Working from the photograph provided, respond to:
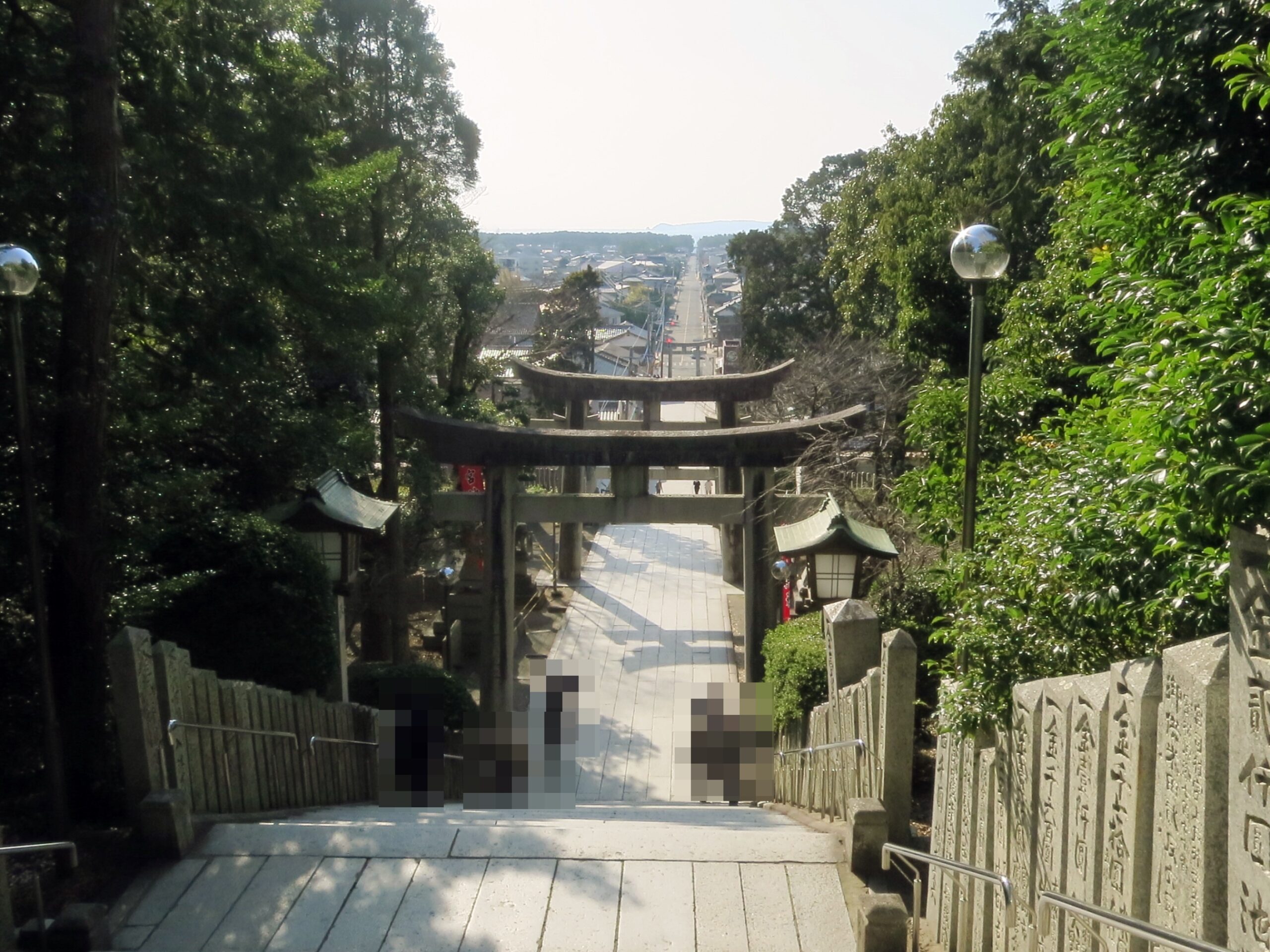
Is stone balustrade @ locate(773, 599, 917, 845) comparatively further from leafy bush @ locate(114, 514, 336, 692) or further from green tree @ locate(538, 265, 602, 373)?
green tree @ locate(538, 265, 602, 373)

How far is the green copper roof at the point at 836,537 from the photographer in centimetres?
900

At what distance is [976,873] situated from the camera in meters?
4.13

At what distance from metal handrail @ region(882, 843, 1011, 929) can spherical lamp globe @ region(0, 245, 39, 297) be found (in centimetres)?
545

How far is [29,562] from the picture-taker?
21.4 ft

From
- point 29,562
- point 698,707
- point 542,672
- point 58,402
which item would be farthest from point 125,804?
point 542,672

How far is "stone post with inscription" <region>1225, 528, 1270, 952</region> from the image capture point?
8.76ft

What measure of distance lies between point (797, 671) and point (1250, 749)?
7.49 meters

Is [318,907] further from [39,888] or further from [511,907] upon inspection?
[39,888]

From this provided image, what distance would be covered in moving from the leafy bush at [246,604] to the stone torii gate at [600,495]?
5.46 meters

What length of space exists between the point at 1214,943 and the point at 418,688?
917 centimetres

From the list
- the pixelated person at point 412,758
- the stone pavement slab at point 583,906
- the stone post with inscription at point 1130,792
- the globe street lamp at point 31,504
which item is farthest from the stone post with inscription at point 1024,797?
the pixelated person at point 412,758

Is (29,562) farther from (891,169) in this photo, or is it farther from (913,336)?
(891,169)

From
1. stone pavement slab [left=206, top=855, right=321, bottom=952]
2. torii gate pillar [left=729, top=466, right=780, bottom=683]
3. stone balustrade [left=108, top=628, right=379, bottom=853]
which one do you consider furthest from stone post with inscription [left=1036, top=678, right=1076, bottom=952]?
torii gate pillar [left=729, top=466, right=780, bottom=683]

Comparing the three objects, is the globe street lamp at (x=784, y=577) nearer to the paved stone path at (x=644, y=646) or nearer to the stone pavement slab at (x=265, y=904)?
the paved stone path at (x=644, y=646)
